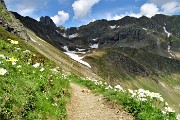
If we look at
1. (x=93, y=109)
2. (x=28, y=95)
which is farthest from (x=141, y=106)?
(x=28, y=95)

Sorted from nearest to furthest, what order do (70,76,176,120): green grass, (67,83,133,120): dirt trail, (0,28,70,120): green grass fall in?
(0,28,70,120): green grass, (70,76,176,120): green grass, (67,83,133,120): dirt trail

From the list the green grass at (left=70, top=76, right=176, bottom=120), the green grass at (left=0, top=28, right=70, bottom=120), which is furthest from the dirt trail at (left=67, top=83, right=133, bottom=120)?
the green grass at (left=0, top=28, right=70, bottom=120)

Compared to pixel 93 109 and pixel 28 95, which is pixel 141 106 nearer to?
pixel 93 109

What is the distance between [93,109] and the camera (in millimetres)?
20047

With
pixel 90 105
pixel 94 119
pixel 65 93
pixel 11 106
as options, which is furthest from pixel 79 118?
pixel 11 106

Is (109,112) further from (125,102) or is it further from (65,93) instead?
(65,93)

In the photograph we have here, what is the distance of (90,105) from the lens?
2091cm

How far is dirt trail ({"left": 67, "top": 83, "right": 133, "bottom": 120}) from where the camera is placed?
18.7 metres

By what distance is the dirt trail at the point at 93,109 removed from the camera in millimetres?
18672

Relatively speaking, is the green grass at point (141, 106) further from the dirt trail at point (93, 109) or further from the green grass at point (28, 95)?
the green grass at point (28, 95)

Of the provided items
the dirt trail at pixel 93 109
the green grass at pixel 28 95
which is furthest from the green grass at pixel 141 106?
the green grass at pixel 28 95

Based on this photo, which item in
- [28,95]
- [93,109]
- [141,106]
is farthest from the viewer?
[93,109]

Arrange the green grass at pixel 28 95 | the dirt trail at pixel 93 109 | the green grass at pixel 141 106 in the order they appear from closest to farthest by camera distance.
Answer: the green grass at pixel 28 95
the green grass at pixel 141 106
the dirt trail at pixel 93 109

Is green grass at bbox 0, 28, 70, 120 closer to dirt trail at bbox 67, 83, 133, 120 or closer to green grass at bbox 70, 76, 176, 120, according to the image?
dirt trail at bbox 67, 83, 133, 120
